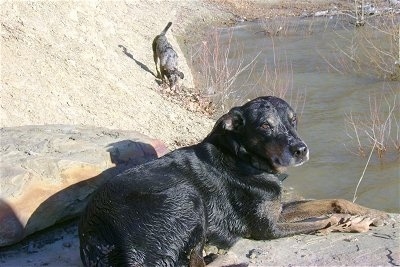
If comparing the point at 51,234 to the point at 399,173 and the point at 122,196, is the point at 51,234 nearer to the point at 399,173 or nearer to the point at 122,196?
the point at 122,196

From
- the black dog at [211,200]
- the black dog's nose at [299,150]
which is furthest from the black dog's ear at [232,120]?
the black dog's nose at [299,150]

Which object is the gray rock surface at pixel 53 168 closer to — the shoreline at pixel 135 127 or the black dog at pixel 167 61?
the shoreline at pixel 135 127

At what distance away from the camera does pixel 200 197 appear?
5336 millimetres

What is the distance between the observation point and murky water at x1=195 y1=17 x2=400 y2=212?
8719mm

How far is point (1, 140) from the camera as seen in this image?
6289mm

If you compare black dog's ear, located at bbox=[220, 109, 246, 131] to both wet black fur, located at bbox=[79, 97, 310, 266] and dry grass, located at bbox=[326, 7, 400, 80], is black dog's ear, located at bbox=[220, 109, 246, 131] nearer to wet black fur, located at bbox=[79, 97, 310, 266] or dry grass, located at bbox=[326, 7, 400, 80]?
wet black fur, located at bbox=[79, 97, 310, 266]

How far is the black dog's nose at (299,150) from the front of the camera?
533 centimetres

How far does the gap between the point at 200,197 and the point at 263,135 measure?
2.35 ft

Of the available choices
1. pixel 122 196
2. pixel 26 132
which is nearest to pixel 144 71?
A: pixel 26 132

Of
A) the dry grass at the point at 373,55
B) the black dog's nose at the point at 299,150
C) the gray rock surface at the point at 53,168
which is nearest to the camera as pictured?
the black dog's nose at the point at 299,150

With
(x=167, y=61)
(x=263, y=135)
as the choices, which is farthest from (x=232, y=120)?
(x=167, y=61)

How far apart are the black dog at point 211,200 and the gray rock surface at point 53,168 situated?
711mm

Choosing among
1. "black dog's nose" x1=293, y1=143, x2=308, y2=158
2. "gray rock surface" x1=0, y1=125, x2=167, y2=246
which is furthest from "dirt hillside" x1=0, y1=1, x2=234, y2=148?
"black dog's nose" x1=293, y1=143, x2=308, y2=158

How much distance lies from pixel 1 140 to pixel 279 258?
279 centimetres
